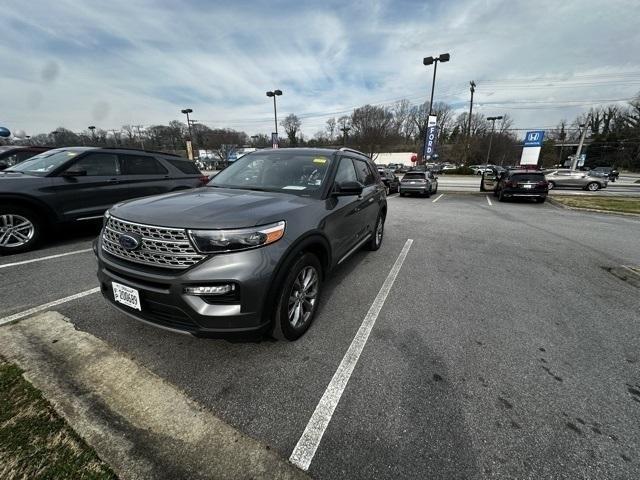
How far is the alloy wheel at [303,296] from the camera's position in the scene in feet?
8.68

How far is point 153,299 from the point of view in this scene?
2117 mm

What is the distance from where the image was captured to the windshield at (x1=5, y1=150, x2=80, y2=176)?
16.6 feet

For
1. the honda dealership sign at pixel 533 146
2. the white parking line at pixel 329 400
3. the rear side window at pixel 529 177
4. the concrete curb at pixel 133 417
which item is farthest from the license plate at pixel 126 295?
the honda dealership sign at pixel 533 146

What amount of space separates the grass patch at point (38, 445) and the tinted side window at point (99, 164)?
15.3 feet

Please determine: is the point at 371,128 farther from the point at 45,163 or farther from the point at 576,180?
the point at 45,163

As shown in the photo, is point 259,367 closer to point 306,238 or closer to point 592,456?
point 306,238

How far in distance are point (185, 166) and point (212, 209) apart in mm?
5501

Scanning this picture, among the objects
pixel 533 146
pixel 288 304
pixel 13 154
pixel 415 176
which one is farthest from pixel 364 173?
pixel 533 146

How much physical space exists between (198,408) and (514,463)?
6.33 ft

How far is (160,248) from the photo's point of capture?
2.13 meters

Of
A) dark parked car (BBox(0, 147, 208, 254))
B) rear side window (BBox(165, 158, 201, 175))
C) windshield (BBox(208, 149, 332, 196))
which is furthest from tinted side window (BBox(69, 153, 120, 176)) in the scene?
windshield (BBox(208, 149, 332, 196))

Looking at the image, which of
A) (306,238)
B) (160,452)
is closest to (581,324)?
(306,238)

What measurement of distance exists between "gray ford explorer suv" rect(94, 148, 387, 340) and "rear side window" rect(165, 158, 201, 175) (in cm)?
447

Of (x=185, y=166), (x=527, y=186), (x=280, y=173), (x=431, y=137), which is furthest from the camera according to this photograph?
Result: (x=431, y=137)
